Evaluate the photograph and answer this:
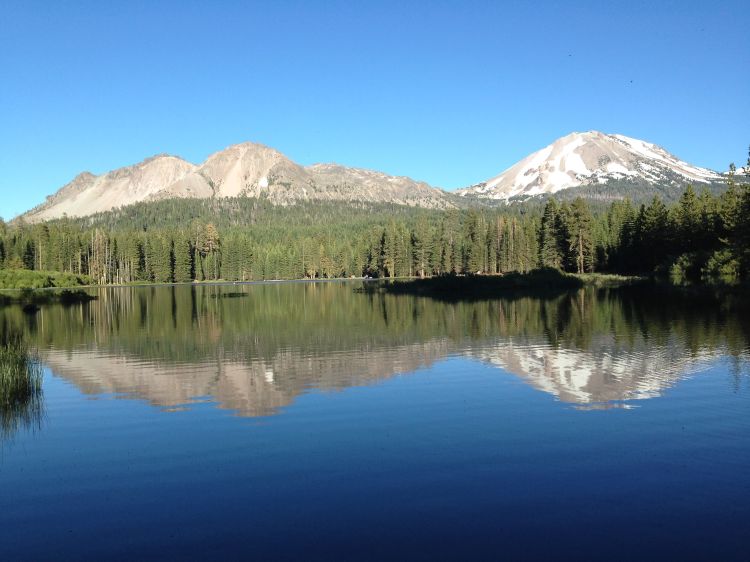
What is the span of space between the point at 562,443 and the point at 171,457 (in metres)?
10.4

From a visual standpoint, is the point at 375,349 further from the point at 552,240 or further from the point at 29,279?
the point at 29,279

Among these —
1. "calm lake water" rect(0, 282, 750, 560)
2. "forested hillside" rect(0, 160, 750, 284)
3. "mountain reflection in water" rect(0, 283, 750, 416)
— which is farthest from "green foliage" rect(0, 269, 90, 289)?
"calm lake water" rect(0, 282, 750, 560)

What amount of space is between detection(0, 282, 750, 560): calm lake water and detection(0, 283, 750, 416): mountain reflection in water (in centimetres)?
26

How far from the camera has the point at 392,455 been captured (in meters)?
15.6

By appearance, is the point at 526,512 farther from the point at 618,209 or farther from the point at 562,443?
the point at 618,209

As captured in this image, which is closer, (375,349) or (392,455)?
(392,455)

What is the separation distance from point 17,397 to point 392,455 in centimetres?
1638

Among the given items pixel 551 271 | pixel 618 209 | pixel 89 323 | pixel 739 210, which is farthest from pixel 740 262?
pixel 89 323

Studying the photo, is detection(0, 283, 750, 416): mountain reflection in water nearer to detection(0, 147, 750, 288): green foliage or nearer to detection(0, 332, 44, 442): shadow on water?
detection(0, 332, 44, 442): shadow on water

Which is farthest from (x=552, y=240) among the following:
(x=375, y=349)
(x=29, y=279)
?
(x=29, y=279)

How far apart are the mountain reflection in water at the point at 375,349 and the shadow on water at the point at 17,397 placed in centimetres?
234

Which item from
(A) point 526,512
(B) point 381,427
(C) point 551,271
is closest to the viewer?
(A) point 526,512

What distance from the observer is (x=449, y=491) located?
42.4ft

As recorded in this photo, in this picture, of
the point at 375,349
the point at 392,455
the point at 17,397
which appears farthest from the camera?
the point at 375,349
